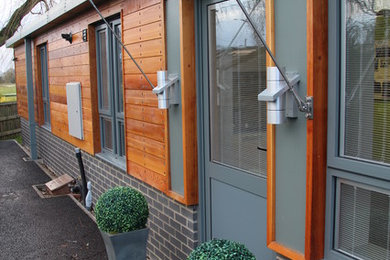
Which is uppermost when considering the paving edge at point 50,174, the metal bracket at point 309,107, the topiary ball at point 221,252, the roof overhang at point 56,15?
the roof overhang at point 56,15

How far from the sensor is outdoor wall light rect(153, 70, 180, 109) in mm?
4062

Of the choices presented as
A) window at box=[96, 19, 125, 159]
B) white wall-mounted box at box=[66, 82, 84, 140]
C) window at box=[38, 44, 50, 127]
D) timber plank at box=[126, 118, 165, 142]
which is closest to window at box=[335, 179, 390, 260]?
timber plank at box=[126, 118, 165, 142]

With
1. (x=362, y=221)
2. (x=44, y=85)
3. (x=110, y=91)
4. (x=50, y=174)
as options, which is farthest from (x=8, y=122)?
(x=362, y=221)

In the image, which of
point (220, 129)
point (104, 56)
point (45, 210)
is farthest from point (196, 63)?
point (45, 210)

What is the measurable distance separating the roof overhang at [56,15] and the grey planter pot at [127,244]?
11.3ft

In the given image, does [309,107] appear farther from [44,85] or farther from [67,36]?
[44,85]

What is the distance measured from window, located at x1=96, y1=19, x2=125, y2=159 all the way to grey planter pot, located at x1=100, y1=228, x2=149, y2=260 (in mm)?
2278

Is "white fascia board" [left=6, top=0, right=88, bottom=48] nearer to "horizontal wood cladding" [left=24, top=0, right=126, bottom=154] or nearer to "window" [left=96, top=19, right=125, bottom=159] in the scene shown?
"horizontal wood cladding" [left=24, top=0, right=126, bottom=154]

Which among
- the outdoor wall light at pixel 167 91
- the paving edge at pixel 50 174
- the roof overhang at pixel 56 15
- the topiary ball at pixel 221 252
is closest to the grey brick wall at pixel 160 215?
the paving edge at pixel 50 174

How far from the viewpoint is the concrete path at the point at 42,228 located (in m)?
5.53

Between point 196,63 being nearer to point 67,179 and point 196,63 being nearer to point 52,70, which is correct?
point 67,179

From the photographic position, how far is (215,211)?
12.6ft

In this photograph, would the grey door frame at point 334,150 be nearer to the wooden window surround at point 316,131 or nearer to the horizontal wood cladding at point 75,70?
the wooden window surround at point 316,131

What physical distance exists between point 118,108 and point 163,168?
6.44 feet
